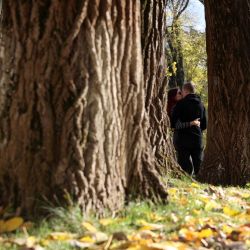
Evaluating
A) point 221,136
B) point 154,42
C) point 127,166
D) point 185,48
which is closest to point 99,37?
point 127,166

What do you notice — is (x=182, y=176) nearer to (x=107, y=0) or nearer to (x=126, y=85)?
(x=126, y=85)

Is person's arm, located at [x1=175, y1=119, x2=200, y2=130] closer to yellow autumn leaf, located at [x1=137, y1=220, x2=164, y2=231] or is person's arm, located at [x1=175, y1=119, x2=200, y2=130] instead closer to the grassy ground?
the grassy ground

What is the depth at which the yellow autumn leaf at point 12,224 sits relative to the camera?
4258 mm

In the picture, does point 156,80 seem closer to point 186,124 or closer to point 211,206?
point 211,206

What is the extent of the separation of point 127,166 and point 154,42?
259 cm

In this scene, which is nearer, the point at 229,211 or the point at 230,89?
the point at 229,211

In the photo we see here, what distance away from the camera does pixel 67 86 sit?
448 cm

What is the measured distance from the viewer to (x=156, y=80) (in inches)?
289

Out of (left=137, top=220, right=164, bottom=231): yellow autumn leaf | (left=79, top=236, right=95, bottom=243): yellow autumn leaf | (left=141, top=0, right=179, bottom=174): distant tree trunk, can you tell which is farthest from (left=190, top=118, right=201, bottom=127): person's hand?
(left=79, top=236, right=95, bottom=243): yellow autumn leaf

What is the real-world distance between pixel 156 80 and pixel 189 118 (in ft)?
9.94

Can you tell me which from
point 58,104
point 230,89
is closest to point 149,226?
point 58,104

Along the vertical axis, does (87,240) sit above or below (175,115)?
below

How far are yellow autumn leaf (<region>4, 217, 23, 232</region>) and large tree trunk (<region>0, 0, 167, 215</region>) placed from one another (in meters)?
0.15

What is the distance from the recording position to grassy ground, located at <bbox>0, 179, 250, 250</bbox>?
13.0 feet
